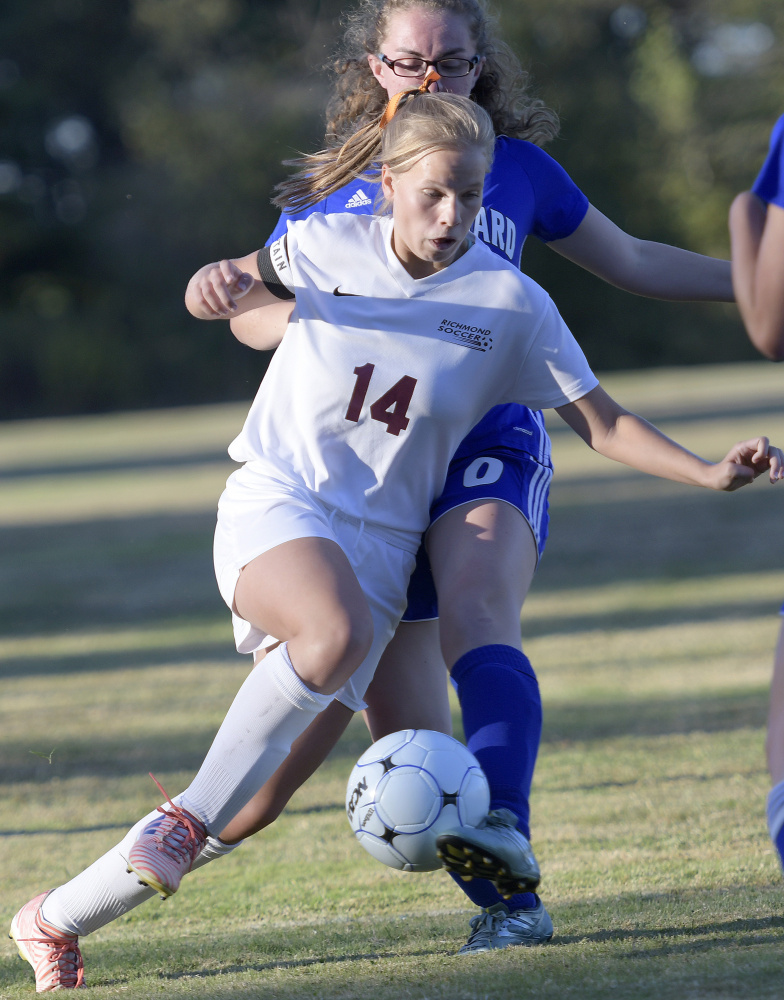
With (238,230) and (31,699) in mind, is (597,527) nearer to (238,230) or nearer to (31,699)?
(31,699)

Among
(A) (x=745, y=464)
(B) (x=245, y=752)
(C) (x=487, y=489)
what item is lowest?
(B) (x=245, y=752)

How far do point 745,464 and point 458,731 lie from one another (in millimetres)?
3330

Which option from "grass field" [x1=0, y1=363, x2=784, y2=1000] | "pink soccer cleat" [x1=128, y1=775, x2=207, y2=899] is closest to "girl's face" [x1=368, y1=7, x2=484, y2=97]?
"pink soccer cleat" [x1=128, y1=775, x2=207, y2=899]

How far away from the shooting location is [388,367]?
3.03 m

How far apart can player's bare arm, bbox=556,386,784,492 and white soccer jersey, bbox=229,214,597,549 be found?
70mm

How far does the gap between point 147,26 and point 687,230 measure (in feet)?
62.2

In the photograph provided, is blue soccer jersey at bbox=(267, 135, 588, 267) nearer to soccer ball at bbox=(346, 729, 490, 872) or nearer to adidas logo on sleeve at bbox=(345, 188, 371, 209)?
adidas logo on sleeve at bbox=(345, 188, 371, 209)

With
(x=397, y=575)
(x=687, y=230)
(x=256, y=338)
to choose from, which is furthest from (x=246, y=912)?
(x=687, y=230)

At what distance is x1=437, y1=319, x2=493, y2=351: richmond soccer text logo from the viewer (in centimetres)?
306

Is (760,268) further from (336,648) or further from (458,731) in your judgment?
(458,731)

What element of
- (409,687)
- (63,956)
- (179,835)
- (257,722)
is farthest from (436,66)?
(63,956)

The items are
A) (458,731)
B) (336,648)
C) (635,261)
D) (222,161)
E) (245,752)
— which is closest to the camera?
(336,648)

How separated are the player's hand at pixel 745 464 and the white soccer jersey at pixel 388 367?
16.6 inches

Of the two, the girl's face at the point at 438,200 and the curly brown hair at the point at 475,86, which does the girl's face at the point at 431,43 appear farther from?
the girl's face at the point at 438,200
